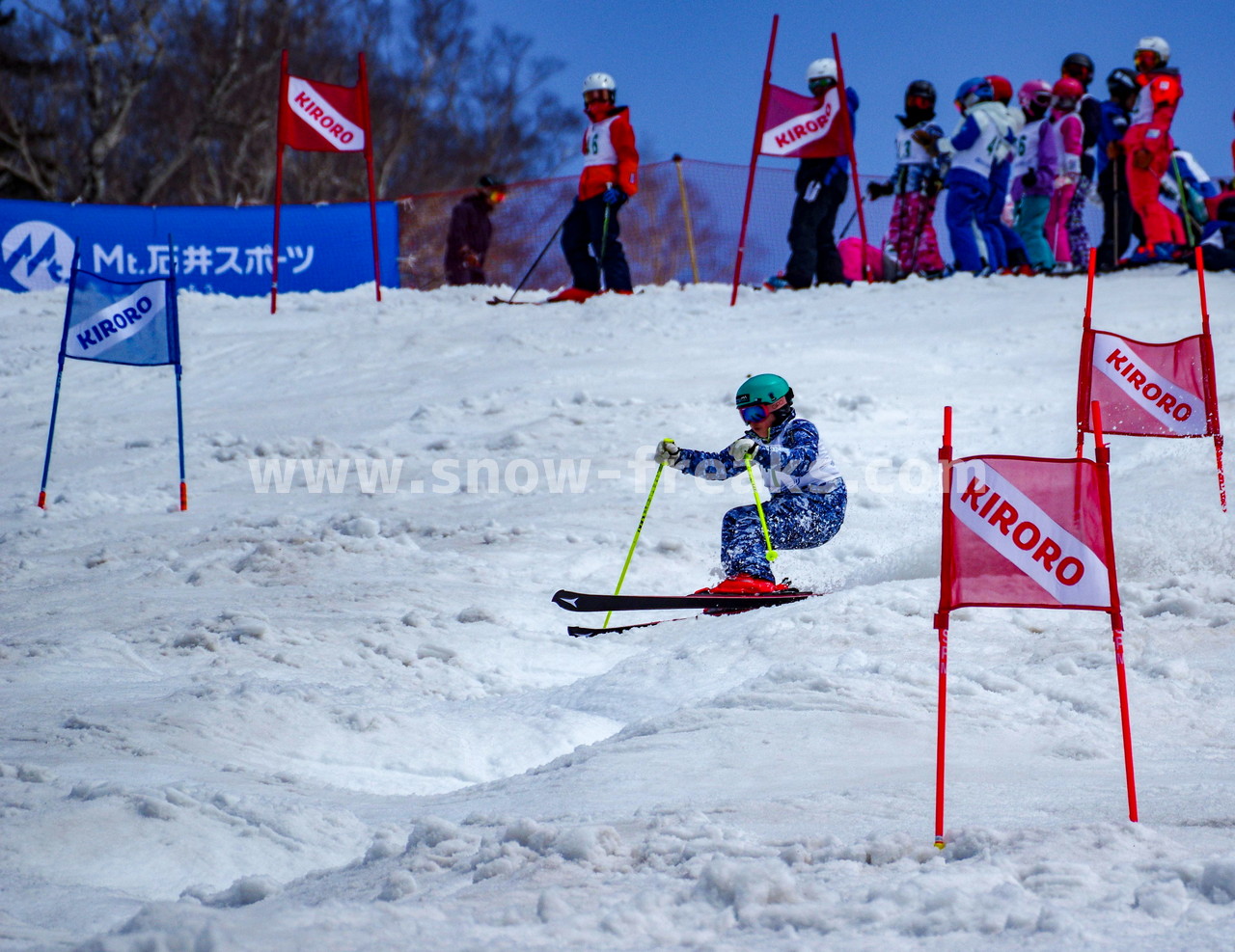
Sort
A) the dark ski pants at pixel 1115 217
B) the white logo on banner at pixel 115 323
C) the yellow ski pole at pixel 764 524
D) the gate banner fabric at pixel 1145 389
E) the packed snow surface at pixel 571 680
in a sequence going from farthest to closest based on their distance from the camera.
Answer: the dark ski pants at pixel 1115 217 < the white logo on banner at pixel 115 323 < the gate banner fabric at pixel 1145 389 < the yellow ski pole at pixel 764 524 < the packed snow surface at pixel 571 680

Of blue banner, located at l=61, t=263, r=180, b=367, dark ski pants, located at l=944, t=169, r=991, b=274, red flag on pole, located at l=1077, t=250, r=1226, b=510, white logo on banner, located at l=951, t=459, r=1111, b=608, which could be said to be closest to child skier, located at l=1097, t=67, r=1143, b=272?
dark ski pants, located at l=944, t=169, r=991, b=274

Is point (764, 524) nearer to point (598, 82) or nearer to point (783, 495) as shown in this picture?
point (783, 495)

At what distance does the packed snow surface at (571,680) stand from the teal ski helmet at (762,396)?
2.86 feet

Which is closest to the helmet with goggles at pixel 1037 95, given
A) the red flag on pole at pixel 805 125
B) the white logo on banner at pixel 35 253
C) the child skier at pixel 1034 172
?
the child skier at pixel 1034 172

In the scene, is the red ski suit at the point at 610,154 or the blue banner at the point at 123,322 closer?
the blue banner at the point at 123,322

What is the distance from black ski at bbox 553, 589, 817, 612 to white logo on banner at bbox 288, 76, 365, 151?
30.8 ft

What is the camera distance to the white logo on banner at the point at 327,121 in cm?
1430

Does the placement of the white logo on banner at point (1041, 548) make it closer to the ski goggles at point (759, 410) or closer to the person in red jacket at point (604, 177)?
the ski goggles at point (759, 410)

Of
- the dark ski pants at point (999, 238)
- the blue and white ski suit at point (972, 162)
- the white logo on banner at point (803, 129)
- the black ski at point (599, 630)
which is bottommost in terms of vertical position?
the black ski at point (599, 630)

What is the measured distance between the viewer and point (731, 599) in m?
6.27

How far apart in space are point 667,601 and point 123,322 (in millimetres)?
4625

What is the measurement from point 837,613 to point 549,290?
12.1 m

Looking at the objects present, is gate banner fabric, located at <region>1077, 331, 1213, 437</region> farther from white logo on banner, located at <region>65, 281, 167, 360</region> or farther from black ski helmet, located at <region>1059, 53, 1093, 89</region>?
black ski helmet, located at <region>1059, 53, 1093, 89</region>

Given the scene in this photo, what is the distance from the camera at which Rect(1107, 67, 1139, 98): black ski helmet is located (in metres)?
13.2
